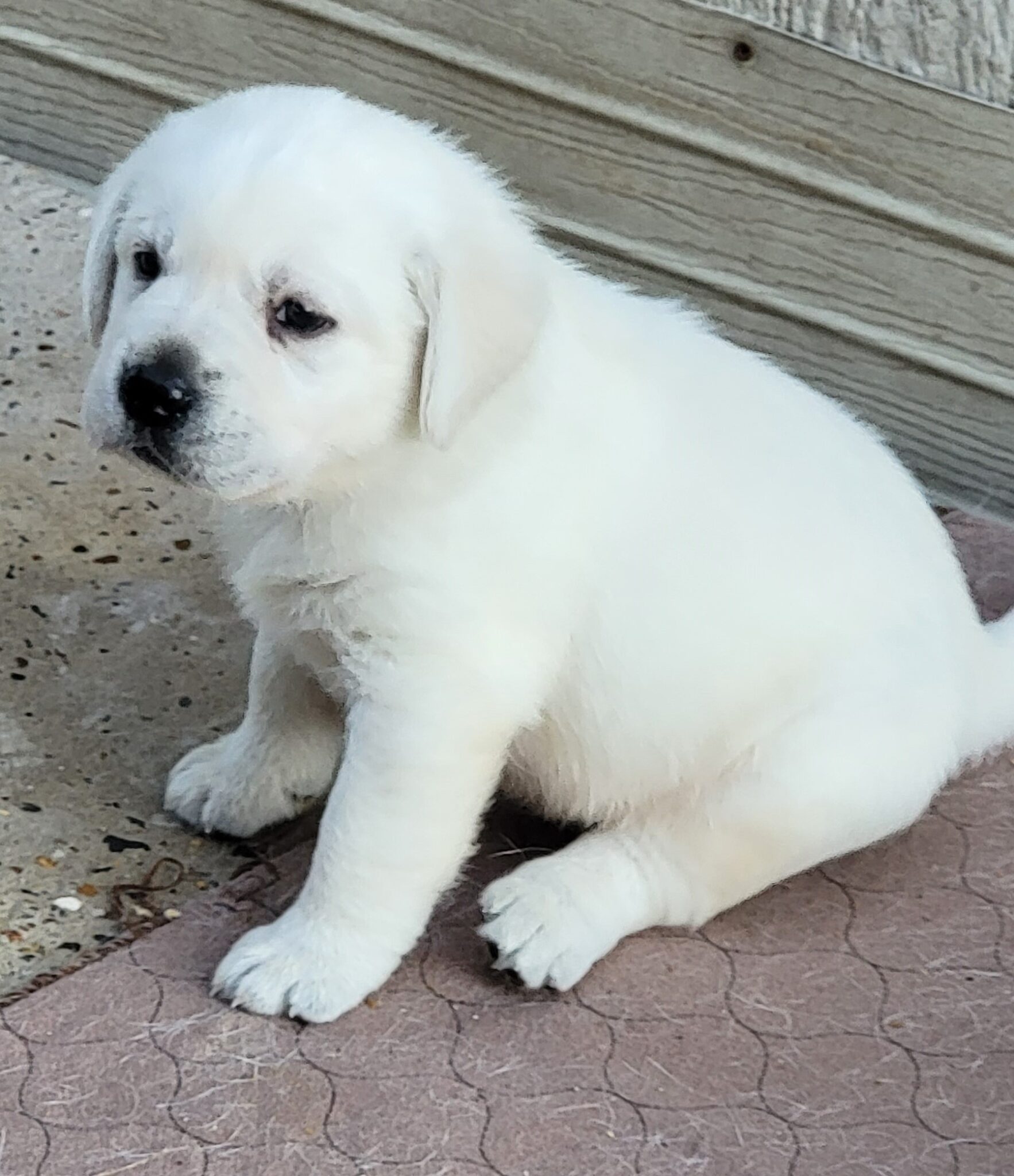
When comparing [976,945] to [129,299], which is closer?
[129,299]

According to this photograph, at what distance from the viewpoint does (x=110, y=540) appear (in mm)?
3557

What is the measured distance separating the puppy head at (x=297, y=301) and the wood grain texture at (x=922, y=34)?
1.74 metres

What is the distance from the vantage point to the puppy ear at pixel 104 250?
7.77 ft

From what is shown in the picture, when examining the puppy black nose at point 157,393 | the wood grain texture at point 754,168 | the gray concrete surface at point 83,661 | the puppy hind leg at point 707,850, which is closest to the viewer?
the puppy black nose at point 157,393

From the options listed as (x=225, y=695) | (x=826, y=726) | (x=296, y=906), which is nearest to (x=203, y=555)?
(x=225, y=695)

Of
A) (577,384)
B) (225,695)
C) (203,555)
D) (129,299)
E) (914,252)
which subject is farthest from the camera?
(914,252)

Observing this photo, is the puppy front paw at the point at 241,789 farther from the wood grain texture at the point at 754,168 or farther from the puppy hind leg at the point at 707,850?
the wood grain texture at the point at 754,168

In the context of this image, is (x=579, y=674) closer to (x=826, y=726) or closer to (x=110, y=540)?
(x=826, y=726)

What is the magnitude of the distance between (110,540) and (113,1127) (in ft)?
5.20

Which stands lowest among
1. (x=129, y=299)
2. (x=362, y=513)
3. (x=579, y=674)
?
(x=579, y=674)

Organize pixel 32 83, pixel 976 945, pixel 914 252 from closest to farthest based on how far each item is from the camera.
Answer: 1. pixel 976 945
2. pixel 914 252
3. pixel 32 83

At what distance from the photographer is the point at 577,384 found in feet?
8.11

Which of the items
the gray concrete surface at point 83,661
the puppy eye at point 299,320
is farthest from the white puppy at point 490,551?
the gray concrete surface at point 83,661

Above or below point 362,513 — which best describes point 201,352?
above
